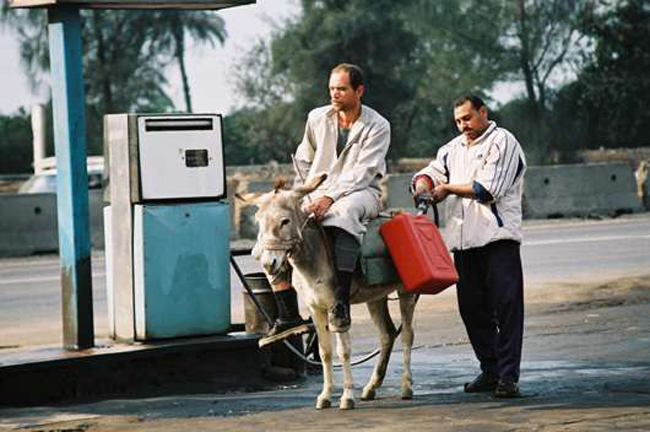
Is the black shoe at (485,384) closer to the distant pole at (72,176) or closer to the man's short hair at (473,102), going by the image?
the man's short hair at (473,102)

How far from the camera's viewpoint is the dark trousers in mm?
9883

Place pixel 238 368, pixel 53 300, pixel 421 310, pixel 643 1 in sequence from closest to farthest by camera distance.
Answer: pixel 238 368
pixel 421 310
pixel 53 300
pixel 643 1

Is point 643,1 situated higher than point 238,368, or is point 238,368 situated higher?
point 643,1

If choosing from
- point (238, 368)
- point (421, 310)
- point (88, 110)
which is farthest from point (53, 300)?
point (88, 110)

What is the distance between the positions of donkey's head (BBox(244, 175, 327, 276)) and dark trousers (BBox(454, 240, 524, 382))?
1.31 metres

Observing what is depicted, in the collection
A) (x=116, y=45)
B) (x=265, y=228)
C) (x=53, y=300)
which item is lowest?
(x=53, y=300)

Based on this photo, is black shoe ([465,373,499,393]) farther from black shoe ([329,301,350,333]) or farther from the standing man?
black shoe ([329,301,350,333])

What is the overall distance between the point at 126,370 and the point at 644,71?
58871 mm

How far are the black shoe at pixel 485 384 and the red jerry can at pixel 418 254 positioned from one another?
76 centimetres

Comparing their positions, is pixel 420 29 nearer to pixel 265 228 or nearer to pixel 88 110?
pixel 88 110

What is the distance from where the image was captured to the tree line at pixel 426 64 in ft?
221

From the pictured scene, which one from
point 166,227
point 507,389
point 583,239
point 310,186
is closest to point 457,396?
point 507,389

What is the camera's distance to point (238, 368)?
1121 cm

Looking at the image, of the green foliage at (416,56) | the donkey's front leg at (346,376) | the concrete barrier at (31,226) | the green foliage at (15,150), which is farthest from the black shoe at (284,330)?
the green foliage at (416,56)
